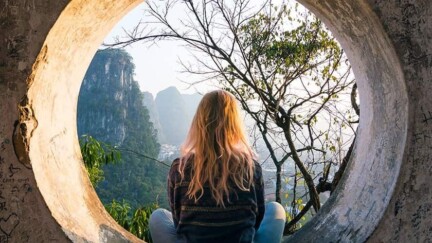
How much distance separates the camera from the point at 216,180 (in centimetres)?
249

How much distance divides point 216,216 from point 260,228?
44 cm

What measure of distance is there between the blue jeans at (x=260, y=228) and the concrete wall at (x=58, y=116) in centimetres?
34

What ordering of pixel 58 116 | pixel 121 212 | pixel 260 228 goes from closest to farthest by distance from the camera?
1. pixel 58 116
2. pixel 260 228
3. pixel 121 212

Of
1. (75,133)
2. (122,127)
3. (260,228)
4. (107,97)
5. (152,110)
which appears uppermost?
(152,110)

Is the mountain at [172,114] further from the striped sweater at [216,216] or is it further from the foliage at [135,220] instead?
the striped sweater at [216,216]

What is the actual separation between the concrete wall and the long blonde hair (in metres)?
0.59

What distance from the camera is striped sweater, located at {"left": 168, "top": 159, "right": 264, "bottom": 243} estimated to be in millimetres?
2475

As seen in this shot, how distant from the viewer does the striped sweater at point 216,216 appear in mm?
2475

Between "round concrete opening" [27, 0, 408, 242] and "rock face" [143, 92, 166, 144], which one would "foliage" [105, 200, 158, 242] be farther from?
"rock face" [143, 92, 166, 144]

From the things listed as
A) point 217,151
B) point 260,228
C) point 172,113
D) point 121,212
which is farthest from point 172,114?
point 217,151

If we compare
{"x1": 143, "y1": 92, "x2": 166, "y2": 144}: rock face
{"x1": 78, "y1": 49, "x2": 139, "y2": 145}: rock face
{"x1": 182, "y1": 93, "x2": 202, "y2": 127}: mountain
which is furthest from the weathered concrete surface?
{"x1": 143, "y1": 92, "x2": 166, "y2": 144}: rock face

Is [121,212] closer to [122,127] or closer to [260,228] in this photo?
[260,228]

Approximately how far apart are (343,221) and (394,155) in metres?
0.57

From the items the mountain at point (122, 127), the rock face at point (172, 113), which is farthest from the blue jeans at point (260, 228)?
the rock face at point (172, 113)
